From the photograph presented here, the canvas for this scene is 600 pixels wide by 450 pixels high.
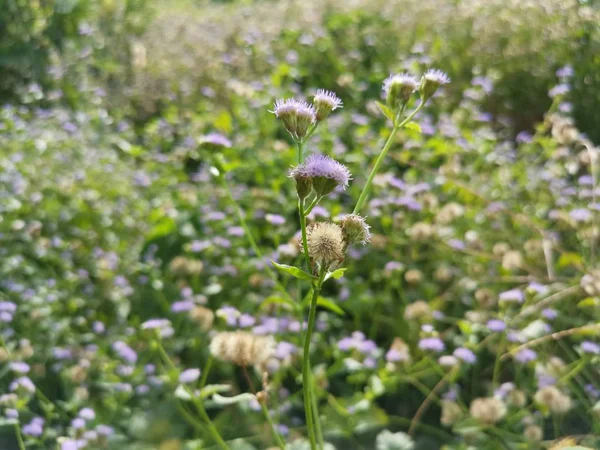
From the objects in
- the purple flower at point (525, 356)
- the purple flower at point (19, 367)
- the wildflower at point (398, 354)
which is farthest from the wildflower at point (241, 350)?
the purple flower at point (525, 356)

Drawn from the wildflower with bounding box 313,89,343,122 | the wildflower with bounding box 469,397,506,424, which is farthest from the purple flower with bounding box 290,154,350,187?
the wildflower with bounding box 469,397,506,424

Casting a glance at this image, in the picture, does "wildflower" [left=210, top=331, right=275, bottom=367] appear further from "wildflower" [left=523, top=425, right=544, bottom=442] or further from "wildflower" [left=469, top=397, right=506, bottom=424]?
"wildflower" [left=523, top=425, right=544, bottom=442]

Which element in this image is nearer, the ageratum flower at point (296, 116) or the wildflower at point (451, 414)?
the ageratum flower at point (296, 116)

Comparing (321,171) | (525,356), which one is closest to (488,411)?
(525,356)

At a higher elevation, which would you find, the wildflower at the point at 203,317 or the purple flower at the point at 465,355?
the wildflower at the point at 203,317

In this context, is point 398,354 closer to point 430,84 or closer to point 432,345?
point 432,345

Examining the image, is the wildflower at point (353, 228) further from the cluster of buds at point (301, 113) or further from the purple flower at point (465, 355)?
the purple flower at point (465, 355)

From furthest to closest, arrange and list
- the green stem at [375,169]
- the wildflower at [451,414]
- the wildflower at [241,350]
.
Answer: the wildflower at [451,414] → the wildflower at [241,350] → the green stem at [375,169]
